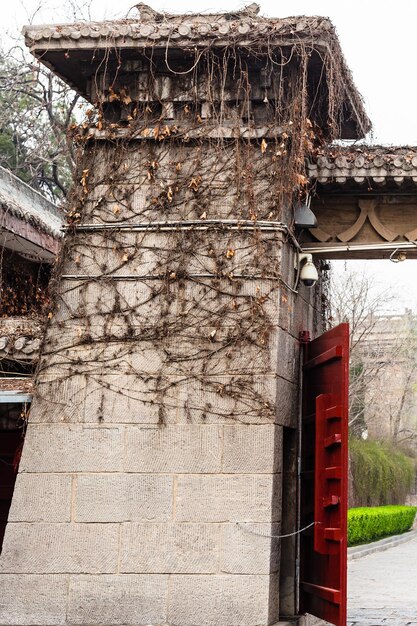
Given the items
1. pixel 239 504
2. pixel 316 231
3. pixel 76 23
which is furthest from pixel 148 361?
pixel 76 23

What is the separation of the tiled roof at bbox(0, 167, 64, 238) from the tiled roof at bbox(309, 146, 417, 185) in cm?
434

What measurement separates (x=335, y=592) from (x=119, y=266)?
10.3 feet

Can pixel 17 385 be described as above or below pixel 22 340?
below

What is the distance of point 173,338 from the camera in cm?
765

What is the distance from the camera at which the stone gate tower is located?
7.25m

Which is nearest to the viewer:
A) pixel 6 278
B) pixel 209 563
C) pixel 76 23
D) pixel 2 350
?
pixel 209 563

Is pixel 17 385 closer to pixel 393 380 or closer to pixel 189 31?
pixel 189 31

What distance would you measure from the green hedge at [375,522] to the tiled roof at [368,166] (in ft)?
50.2

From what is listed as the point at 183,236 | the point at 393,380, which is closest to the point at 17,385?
the point at 183,236

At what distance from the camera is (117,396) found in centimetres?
758

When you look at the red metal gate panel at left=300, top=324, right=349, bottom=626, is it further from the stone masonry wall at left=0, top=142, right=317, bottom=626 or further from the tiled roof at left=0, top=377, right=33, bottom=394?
the tiled roof at left=0, top=377, right=33, bottom=394

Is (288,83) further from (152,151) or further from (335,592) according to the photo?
(335,592)

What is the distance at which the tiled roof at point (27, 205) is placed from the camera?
1188 centimetres

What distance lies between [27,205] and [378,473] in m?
18.1
